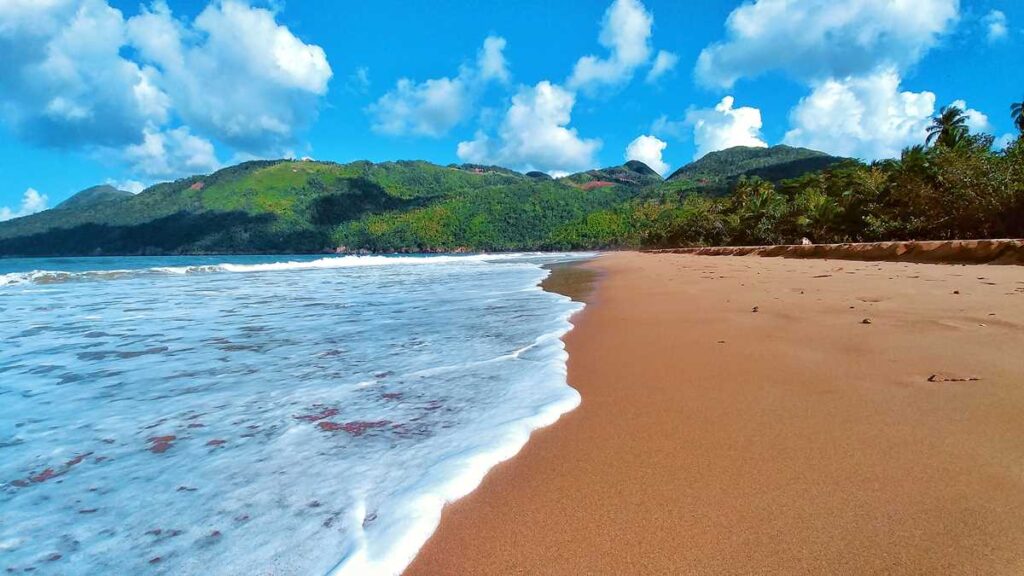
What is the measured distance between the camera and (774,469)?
5.80 feet

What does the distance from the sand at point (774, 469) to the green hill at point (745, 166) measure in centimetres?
10764

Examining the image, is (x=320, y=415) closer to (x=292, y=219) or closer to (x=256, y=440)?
(x=256, y=440)

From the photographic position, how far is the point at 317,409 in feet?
9.29

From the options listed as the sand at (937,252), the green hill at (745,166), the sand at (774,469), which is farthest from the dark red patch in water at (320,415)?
the green hill at (745,166)

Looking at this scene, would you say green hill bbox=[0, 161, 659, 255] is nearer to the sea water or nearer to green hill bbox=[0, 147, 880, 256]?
green hill bbox=[0, 147, 880, 256]

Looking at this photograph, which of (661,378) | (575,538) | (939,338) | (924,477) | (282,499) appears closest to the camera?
(575,538)

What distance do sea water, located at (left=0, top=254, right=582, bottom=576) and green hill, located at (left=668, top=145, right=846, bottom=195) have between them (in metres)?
108

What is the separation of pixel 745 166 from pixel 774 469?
15588cm

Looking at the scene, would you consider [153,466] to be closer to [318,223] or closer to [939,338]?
[939,338]

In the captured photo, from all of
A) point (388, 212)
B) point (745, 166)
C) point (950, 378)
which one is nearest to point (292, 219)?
point (388, 212)

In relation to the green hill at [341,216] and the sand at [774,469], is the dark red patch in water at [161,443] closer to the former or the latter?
the sand at [774,469]

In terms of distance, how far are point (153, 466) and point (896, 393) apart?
344cm

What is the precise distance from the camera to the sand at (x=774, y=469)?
1311 millimetres

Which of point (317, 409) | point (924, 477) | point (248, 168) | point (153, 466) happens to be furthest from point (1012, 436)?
point (248, 168)
